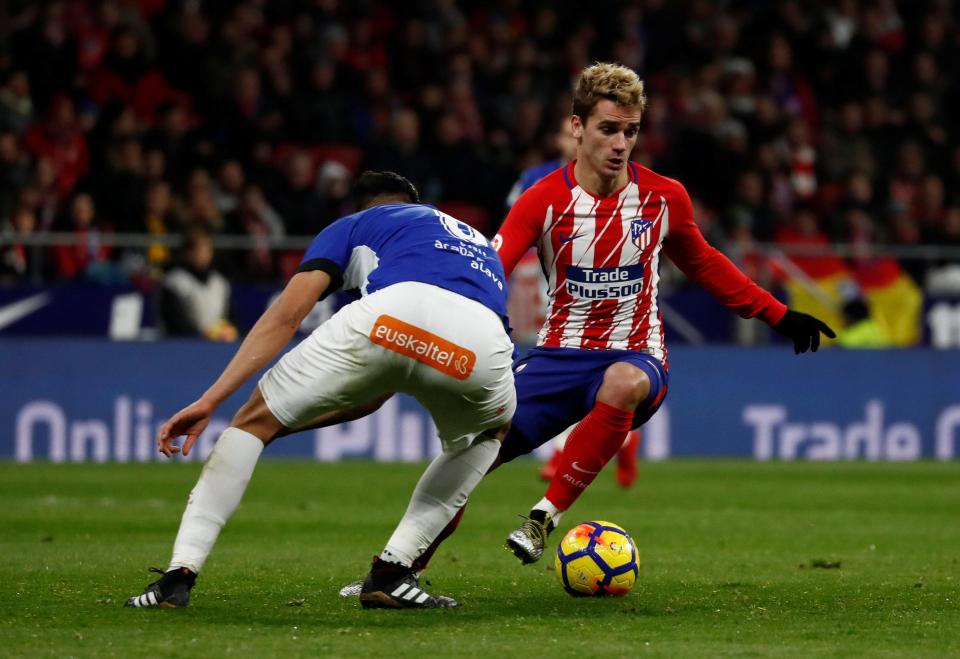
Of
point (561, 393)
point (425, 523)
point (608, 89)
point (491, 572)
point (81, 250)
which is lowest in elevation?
point (491, 572)

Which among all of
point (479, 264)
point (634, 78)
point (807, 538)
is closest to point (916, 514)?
point (807, 538)

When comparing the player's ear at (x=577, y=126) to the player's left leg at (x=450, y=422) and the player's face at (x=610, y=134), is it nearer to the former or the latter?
the player's face at (x=610, y=134)

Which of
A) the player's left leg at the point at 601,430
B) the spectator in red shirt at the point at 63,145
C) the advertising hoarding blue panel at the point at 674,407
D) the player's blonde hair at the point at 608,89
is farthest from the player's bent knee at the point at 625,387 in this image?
the spectator in red shirt at the point at 63,145

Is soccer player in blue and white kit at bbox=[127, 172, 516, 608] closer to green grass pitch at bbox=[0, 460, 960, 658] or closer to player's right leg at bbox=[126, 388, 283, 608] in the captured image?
player's right leg at bbox=[126, 388, 283, 608]

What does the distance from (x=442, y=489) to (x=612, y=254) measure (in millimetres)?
1478

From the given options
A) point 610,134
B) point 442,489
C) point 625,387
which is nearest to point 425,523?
point 442,489

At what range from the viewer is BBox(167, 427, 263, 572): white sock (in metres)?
5.72

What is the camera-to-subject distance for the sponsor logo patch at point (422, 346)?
5.66 m

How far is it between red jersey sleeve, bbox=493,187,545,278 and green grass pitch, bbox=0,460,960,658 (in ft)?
4.63

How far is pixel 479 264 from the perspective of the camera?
19.7 ft

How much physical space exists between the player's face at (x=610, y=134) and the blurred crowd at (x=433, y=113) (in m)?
9.16

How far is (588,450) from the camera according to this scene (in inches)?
279

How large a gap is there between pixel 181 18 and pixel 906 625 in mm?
14302

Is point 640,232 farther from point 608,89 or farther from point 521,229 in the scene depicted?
point 608,89
